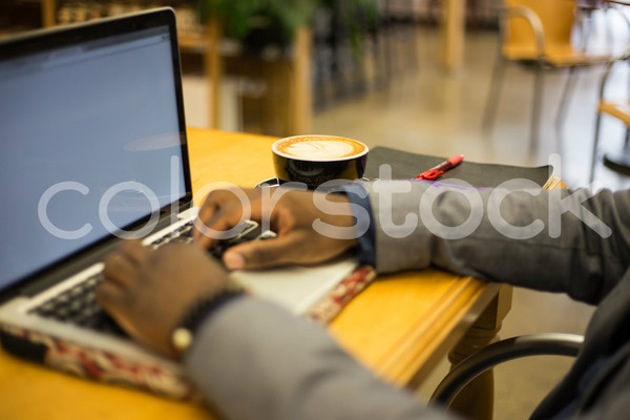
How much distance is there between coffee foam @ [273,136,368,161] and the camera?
94 cm

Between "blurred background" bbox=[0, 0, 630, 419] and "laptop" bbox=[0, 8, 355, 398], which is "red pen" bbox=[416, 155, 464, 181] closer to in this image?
"laptop" bbox=[0, 8, 355, 398]

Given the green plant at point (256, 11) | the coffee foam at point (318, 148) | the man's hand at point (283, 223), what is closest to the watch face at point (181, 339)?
the man's hand at point (283, 223)

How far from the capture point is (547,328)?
214 cm

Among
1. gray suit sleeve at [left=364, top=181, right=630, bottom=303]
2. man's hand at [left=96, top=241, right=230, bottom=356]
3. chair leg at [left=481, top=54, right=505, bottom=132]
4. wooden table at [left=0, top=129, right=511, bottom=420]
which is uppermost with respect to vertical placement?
man's hand at [left=96, top=241, right=230, bottom=356]

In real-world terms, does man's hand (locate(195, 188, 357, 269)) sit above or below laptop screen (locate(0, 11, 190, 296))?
below

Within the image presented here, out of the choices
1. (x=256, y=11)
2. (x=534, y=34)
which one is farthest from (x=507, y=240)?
(x=534, y=34)

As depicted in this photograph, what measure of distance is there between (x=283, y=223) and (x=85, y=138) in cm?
24

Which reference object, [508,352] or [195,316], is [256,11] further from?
[195,316]

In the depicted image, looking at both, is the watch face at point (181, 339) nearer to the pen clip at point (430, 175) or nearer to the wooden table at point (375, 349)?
the wooden table at point (375, 349)

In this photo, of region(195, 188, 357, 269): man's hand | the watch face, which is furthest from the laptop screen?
the watch face

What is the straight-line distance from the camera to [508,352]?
2.89 ft

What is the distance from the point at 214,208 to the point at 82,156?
155 millimetres

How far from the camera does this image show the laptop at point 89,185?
633 mm

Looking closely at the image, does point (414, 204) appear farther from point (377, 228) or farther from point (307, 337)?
point (307, 337)
